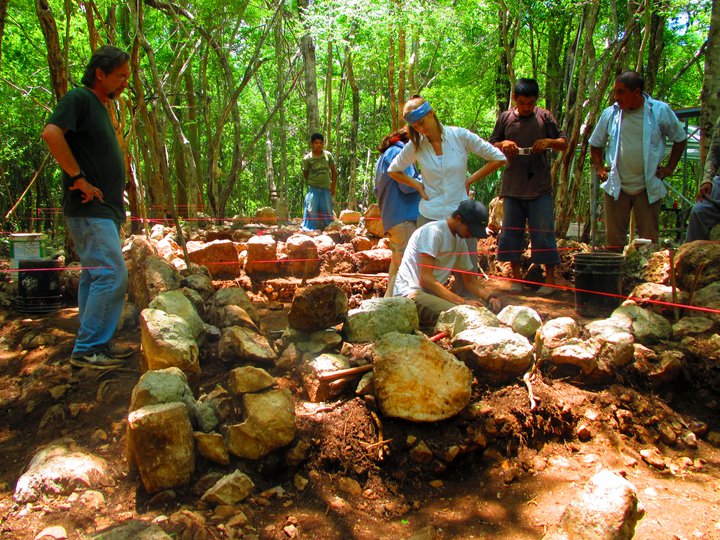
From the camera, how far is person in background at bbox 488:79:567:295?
475 centimetres

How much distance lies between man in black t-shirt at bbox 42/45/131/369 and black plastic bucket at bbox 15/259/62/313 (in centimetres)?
157

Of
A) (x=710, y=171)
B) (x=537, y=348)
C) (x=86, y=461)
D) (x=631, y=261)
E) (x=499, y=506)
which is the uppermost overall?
(x=710, y=171)

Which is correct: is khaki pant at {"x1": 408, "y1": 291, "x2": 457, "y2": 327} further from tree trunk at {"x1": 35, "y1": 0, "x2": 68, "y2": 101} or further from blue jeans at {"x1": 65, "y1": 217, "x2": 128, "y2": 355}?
tree trunk at {"x1": 35, "y1": 0, "x2": 68, "y2": 101}

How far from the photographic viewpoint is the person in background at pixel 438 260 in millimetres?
3695

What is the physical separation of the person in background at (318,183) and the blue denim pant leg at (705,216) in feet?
17.7

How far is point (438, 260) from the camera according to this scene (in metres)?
3.94

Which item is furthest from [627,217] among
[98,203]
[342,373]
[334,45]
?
[334,45]

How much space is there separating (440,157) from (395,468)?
2.32 metres

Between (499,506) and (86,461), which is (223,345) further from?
(499,506)

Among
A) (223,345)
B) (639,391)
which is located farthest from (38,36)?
(639,391)

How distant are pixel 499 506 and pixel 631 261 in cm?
315

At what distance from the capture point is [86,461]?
2.47 m

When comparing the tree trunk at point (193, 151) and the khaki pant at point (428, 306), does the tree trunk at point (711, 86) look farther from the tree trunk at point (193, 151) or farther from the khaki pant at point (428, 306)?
the tree trunk at point (193, 151)

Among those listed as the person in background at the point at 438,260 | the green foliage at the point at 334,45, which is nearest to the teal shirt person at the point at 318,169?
the green foliage at the point at 334,45
